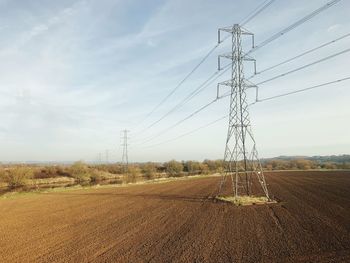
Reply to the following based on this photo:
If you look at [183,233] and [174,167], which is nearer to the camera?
[183,233]

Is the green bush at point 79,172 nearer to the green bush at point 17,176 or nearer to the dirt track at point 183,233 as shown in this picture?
the green bush at point 17,176

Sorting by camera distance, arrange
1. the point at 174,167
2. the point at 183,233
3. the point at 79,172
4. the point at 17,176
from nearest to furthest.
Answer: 1. the point at 183,233
2. the point at 17,176
3. the point at 79,172
4. the point at 174,167

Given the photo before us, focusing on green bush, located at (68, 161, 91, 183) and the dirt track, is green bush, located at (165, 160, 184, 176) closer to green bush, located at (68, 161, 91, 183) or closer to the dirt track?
green bush, located at (68, 161, 91, 183)

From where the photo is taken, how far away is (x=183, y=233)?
1573 centimetres

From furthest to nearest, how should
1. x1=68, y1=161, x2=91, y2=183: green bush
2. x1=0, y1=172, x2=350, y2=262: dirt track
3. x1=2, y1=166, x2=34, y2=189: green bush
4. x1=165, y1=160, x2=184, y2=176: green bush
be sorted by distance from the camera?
x1=165, y1=160, x2=184, y2=176: green bush
x1=68, y1=161, x2=91, y2=183: green bush
x1=2, y1=166, x2=34, y2=189: green bush
x1=0, y1=172, x2=350, y2=262: dirt track

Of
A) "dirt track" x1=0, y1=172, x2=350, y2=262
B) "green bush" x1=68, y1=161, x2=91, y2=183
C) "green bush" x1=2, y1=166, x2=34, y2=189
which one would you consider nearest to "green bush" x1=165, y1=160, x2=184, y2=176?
"green bush" x1=68, y1=161, x2=91, y2=183

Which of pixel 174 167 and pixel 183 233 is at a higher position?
pixel 174 167

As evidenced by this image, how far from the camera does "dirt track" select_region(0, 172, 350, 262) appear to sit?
12289 millimetres

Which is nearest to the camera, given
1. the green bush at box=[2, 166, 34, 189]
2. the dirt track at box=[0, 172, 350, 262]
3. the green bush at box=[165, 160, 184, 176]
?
the dirt track at box=[0, 172, 350, 262]

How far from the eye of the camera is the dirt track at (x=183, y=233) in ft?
40.3

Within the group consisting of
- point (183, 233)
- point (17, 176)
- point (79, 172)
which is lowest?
point (183, 233)

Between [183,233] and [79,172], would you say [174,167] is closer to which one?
[79,172]

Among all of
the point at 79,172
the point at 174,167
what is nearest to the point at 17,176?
the point at 79,172

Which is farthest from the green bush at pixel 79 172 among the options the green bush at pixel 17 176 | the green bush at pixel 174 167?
the green bush at pixel 174 167
